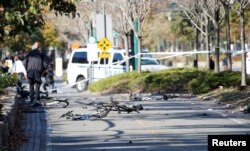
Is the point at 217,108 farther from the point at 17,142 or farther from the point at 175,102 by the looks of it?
the point at 17,142

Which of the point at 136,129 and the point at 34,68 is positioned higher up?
the point at 34,68

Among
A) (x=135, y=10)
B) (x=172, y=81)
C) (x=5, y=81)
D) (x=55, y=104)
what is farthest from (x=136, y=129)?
(x=135, y=10)

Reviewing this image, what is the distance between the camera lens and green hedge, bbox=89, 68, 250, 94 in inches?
998

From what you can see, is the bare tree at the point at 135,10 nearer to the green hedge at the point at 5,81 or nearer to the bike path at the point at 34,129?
the green hedge at the point at 5,81

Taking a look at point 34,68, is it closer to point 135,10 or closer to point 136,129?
point 136,129

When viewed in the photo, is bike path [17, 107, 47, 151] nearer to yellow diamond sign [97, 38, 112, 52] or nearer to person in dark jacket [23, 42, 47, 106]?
person in dark jacket [23, 42, 47, 106]

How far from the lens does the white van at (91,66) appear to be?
114ft

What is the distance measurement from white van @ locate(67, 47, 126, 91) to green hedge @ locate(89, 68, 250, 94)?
154 inches

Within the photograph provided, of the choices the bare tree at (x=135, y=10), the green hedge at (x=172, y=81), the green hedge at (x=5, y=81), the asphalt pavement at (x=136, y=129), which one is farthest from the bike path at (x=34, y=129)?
the bare tree at (x=135, y=10)

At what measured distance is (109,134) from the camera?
1433cm

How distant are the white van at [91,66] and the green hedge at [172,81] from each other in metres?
3.90

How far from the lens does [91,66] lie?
35.4 meters

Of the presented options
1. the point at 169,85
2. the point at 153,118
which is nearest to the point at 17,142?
the point at 153,118

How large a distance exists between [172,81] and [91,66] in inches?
336
